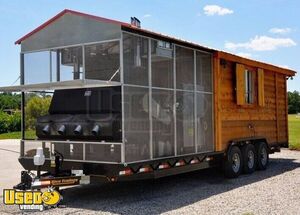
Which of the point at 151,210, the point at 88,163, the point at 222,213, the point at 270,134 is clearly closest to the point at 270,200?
the point at 222,213

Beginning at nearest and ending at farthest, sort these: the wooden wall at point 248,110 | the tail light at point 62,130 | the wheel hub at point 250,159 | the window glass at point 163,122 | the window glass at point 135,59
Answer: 1. the window glass at point 135,59
2. the window glass at point 163,122
3. the tail light at point 62,130
4. the wooden wall at point 248,110
5. the wheel hub at point 250,159

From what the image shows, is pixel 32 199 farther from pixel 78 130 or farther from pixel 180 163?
pixel 180 163

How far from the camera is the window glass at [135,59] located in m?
8.21

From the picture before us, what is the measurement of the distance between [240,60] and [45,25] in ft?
17.3

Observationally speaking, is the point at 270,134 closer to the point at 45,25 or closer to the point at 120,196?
the point at 120,196

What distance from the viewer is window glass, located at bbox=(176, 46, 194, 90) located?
31.5ft

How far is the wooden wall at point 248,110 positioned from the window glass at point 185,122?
3.37 ft

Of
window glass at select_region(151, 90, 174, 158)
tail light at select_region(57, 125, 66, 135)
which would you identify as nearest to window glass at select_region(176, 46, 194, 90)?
window glass at select_region(151, 90, 174, 158)

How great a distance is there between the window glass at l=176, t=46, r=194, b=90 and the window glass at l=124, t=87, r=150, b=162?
1279mm

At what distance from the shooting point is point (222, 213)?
7.37 metres

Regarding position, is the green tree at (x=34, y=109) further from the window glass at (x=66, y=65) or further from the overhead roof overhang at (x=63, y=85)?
the window glass at (x=66, y=65)

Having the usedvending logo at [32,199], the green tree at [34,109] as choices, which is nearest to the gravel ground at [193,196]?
the usedvending logo at [32,199]

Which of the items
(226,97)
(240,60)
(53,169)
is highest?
(240,60)

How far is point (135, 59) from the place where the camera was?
333 inches
